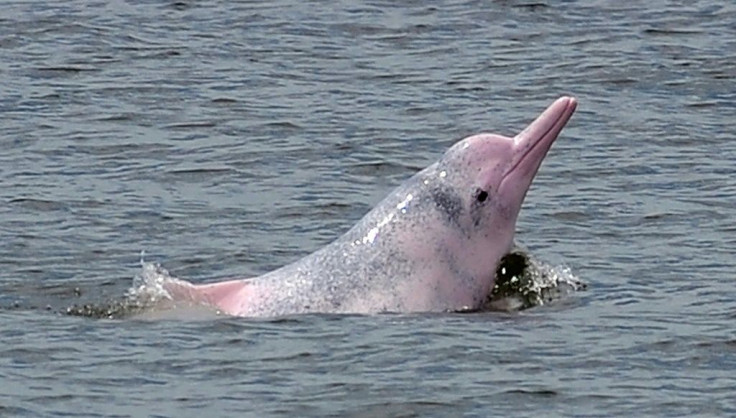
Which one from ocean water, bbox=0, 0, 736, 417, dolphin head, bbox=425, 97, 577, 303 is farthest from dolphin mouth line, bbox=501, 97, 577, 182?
ocean water, bbox=0, 0, 736, 417

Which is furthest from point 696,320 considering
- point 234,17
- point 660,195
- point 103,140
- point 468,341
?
point 234,17

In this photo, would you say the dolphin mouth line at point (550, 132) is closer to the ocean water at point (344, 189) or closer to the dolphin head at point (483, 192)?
the dolphin head at point (483, 192)

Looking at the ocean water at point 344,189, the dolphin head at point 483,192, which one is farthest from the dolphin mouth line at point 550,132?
the ocean water at point 344,189

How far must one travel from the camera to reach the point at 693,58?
27.6m

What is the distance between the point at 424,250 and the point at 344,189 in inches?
184

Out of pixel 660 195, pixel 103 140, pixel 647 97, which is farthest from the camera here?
pixel 647 97

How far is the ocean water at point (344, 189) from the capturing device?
15258 millimetres

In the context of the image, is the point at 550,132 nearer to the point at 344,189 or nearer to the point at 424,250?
the point at 424,250

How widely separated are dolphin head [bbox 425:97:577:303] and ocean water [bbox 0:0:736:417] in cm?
51

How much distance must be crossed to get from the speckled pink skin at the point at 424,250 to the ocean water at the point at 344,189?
1.24ft

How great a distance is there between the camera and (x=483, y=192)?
17703 mm

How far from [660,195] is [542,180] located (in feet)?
4.23

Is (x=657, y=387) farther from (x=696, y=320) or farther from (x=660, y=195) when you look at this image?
(x=660, y=195)

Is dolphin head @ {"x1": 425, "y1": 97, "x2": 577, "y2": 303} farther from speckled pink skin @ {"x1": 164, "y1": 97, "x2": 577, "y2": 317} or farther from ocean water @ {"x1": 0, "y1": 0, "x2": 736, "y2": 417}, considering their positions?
ocean water @ {"x1": 0, "y1": 0, "x2": 736, "y2": 417}
